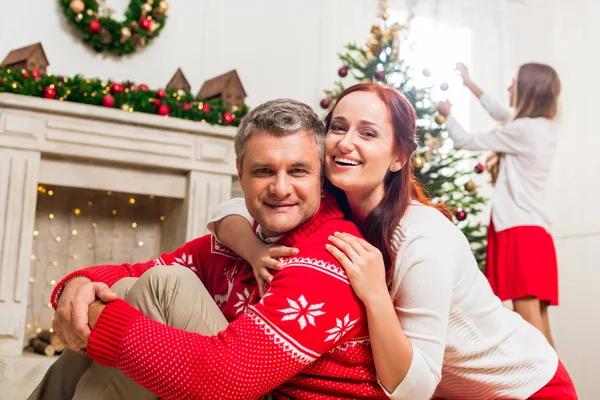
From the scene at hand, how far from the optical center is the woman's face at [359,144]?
1.57m

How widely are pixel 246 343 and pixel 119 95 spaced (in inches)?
110

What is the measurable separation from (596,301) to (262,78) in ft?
9.24

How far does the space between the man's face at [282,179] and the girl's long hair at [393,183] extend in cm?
16

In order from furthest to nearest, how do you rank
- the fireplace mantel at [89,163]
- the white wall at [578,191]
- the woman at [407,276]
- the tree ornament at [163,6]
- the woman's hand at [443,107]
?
the white wall at [578,191] < the tree ornament at [163,6] < the woman's hand at [443,107] < the fireplace mantel at [89,163] < the woman at [407,276]

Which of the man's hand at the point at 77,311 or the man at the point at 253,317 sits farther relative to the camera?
the man's hand at the point at 77,311

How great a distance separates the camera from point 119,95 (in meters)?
3.72

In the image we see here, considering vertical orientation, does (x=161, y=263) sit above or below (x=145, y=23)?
below

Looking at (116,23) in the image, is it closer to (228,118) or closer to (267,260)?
(228,118)

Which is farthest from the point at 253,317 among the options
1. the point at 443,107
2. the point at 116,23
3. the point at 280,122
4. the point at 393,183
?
the point at 116,23

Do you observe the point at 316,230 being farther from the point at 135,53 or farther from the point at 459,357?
the point at 135,53

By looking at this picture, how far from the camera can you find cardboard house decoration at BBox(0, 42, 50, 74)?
145 inches

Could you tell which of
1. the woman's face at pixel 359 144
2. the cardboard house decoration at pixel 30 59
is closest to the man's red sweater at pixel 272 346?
the woman's face at pixel 359 144

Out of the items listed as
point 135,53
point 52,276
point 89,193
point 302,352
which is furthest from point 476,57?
point 302,352

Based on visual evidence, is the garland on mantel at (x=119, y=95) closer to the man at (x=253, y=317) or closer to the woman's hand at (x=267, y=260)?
the man at (x=253, y=317)
